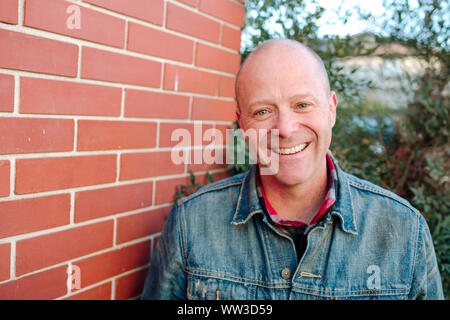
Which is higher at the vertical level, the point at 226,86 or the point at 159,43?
the point at 159,43

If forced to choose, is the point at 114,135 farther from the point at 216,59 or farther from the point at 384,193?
the point at 384,193

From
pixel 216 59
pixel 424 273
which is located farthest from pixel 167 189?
pixel 424 273

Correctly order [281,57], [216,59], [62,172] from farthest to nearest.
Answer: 1. [216,59]
2. [281,57]
3. [62,172]

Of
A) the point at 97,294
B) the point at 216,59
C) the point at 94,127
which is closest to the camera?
the point at 94,127

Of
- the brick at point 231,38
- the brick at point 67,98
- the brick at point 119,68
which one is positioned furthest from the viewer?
the brick at point 231,38

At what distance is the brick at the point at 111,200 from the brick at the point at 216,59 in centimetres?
77

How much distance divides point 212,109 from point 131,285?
1091 mm

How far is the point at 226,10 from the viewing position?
2312 millimetres

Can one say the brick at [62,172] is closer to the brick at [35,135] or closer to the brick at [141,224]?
the brick at [35,135]

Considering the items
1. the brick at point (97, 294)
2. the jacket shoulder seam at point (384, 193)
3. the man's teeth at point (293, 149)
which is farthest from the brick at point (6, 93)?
the jacket shoulder seam at point (384, 193)

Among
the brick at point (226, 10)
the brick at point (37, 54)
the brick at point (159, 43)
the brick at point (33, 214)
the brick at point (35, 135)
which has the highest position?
the brick at point (226, 10)

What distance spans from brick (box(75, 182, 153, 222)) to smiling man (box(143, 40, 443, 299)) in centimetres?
18

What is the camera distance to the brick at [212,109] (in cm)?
217

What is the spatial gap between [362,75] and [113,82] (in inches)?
85.7
